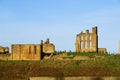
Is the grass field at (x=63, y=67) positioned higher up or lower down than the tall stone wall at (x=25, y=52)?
lower down

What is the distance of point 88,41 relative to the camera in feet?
172

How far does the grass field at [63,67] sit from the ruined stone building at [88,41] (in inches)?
328

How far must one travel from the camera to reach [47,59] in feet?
147

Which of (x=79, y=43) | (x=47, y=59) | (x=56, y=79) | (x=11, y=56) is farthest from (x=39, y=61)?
(x=56, y=79)

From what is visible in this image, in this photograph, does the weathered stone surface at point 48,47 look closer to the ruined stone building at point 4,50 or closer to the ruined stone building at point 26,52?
the ruined stone building at point 26,52

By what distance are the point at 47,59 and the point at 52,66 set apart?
432 cm

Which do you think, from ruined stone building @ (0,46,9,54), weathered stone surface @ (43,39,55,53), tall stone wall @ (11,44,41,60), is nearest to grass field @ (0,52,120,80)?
tall stone wall @ (11,44,41,60)

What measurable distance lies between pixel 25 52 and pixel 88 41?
9.64 meters

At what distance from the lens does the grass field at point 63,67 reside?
122 ft

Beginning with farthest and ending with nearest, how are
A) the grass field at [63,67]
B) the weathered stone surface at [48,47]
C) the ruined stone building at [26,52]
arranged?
1. the weathered stone surface at [48,47]
2. the ruined stone building at [26,52]
3. the grass field at [63,67]

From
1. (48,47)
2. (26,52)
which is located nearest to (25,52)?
(26,52)

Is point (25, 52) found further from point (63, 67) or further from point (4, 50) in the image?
point (63, 67)

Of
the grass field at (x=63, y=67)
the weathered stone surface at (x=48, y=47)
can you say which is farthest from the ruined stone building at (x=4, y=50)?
the grass field at (x=63, y=67)

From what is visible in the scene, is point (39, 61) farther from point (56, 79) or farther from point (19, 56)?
point (56, 79)
